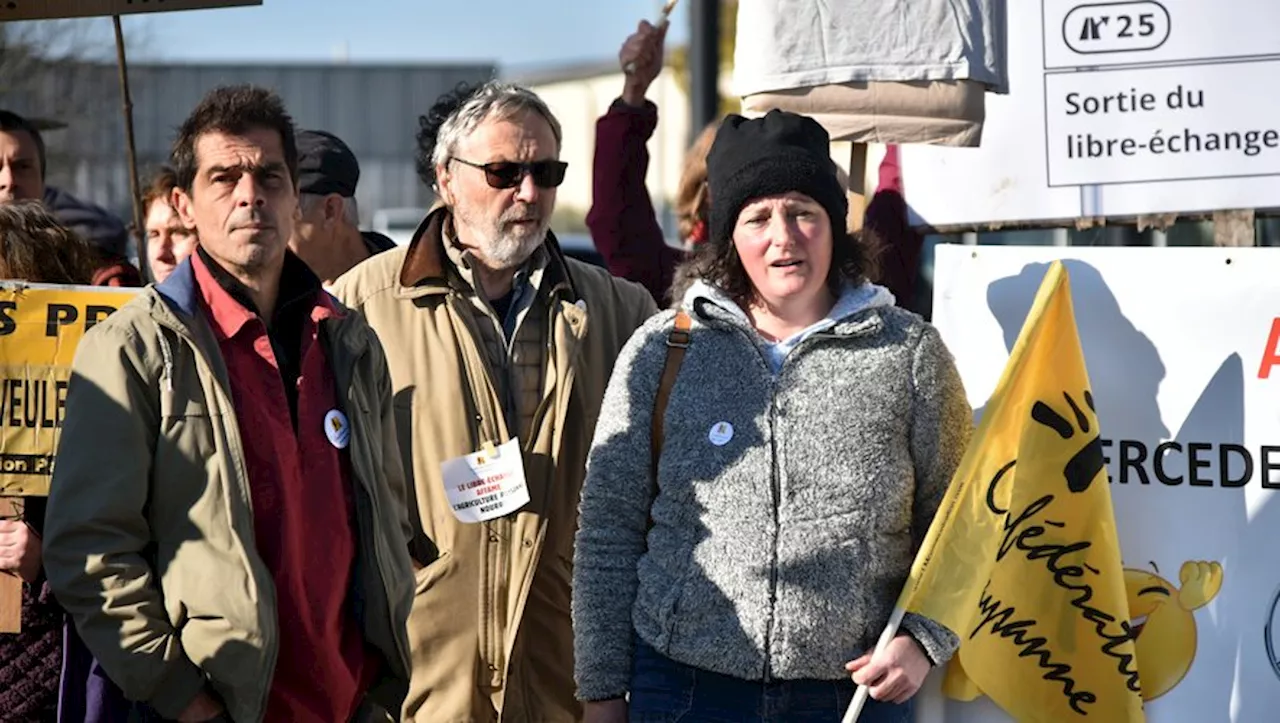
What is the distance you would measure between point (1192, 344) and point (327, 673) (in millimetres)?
1992

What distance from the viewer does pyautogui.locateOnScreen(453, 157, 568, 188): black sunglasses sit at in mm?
4953

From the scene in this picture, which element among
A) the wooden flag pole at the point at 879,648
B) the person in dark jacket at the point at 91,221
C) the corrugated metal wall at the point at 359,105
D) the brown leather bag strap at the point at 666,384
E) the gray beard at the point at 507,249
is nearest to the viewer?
the wooden flag pole at the point at 879,648

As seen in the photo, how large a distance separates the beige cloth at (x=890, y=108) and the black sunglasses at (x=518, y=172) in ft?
2.05

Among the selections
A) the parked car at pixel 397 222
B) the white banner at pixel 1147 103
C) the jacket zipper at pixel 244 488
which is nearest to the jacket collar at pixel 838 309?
the jacket zipper at pixel 244 488

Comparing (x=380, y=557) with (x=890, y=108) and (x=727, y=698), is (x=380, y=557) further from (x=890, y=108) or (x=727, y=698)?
(x=890, y=108)

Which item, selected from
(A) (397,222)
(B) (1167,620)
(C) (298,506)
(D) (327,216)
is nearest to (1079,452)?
(B) (1167,620)

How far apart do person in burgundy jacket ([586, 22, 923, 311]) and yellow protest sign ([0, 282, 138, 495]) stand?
62.4 inches

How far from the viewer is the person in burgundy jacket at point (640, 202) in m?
5.43

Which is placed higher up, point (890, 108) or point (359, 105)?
point (359, 105)

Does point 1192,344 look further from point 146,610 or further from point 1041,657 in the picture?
point 146,610

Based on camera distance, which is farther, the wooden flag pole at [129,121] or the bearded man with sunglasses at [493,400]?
the wooden flag pole at [129,121]

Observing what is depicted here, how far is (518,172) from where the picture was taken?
496 centimetres

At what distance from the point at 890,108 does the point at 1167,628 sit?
1395mm

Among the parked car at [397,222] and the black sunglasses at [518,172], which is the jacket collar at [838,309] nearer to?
the black sunglasses at [518,172]
